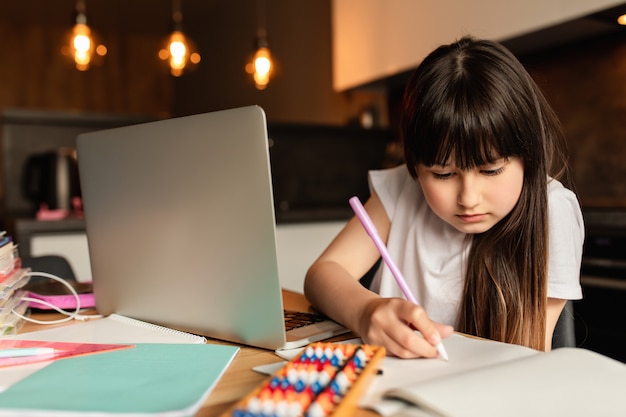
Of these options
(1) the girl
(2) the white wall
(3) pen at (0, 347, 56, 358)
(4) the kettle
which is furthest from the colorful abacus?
(4) the kettle

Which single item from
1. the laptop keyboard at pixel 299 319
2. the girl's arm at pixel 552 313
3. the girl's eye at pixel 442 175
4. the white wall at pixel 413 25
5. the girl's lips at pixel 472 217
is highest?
the white wall at pixel 413 25

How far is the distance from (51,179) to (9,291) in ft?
5.91

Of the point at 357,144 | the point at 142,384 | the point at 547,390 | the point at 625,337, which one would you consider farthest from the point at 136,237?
the point at 357,144

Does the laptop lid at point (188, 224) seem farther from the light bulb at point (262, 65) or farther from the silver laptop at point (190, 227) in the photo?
the light bulb at point (262, 65)

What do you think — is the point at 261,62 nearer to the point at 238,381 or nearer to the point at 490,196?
the point at 490,196

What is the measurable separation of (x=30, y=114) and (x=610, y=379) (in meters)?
2.62

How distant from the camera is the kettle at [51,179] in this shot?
7.88 ft

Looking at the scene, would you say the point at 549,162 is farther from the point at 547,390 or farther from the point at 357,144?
the point at 357,144

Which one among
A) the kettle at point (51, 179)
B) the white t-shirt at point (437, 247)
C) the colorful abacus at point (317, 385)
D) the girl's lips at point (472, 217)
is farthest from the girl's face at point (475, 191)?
the kettle at point (51, 179)

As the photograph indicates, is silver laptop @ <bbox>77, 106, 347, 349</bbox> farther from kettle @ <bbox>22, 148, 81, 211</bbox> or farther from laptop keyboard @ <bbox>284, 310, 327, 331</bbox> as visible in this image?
kettle @ <bbox>22, 148, 81, 211</bbox>

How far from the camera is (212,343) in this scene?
69 centimetres

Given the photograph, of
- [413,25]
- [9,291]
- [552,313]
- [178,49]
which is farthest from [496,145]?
[178,49]

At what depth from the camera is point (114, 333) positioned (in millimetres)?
730

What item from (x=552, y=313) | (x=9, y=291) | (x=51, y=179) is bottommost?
(x=552, y=313)
